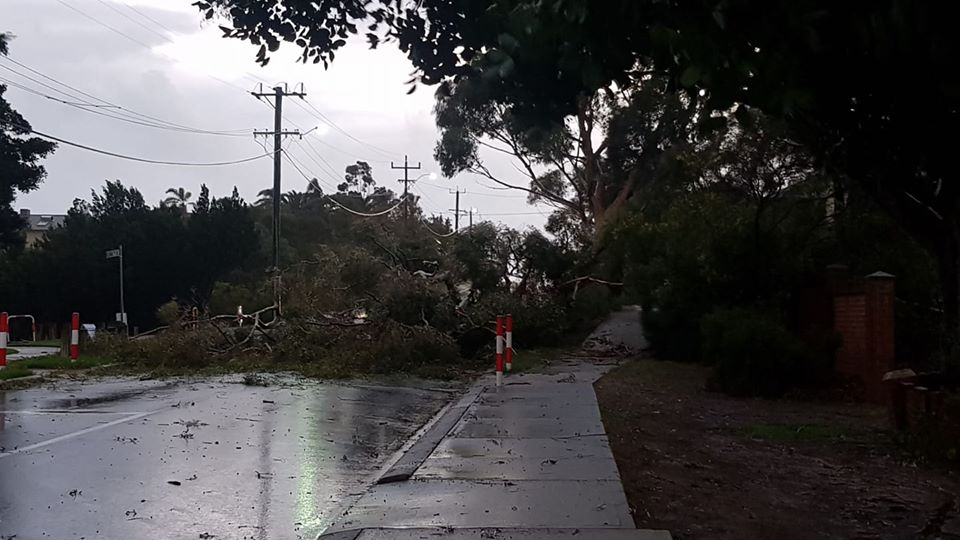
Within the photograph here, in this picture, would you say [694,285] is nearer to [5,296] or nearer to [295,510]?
[295,510]

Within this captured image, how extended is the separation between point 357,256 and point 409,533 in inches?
715

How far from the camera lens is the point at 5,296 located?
43.6 m

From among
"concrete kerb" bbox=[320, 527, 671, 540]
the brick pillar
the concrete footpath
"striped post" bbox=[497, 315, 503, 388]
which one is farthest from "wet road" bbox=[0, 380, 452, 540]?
the brick pillar

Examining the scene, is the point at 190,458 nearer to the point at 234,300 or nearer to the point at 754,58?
the point at 754,58

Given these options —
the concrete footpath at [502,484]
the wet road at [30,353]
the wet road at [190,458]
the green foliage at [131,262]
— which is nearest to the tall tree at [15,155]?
the green foliage at [131,262]

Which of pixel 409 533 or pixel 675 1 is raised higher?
pixel 675 1

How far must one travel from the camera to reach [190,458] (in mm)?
9477

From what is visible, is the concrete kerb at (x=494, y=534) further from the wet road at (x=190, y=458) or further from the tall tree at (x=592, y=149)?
the tall tree at (x=592, y=149)

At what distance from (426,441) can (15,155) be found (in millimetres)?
36916

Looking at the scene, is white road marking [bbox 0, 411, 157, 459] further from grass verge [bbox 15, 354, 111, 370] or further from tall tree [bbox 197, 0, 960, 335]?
grass verge [bbox 15, 354, 111, 370]

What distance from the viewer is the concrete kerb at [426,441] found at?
8.54 m

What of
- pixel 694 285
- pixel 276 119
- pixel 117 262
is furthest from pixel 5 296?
pixel 694 285

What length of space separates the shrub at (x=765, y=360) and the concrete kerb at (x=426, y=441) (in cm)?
396

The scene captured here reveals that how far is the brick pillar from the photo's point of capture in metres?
14.5
